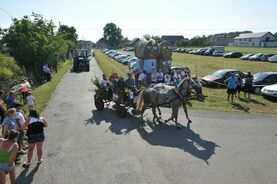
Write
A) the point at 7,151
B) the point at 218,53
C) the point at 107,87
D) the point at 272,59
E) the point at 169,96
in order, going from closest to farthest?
the point at 7,151 < the point at 169,96 < the point at 107,87 < the point at 272,59 < the point at 218,53

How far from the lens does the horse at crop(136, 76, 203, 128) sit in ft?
38.1

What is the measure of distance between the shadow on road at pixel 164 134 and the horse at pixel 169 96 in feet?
2.07

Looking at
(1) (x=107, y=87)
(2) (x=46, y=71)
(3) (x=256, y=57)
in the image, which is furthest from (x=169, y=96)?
(3) (x=256, y=57)

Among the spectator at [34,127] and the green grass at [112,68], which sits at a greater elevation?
the spectator at [34,127]

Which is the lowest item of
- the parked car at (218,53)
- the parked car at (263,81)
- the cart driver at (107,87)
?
the parked car at (218,53)

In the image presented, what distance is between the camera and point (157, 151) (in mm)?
9258

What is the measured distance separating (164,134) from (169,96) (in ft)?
5.86

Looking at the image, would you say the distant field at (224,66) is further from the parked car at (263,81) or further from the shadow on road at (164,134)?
the shadow on road at (164,134)

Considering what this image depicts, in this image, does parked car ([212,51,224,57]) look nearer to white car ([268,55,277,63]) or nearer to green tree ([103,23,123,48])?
white car ([268,55,277,63])

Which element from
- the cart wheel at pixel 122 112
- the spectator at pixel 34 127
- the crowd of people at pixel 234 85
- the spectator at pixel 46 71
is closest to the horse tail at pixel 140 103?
the cart wheel at pixel 122 112

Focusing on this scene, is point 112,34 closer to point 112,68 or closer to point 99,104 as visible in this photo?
point 112,68

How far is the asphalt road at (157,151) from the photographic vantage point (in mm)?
7555

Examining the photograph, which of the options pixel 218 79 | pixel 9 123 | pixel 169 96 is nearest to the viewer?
pixel 9 123

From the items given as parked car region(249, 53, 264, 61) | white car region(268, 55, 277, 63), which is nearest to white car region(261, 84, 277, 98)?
white car region(268, 55, 277, 63)
